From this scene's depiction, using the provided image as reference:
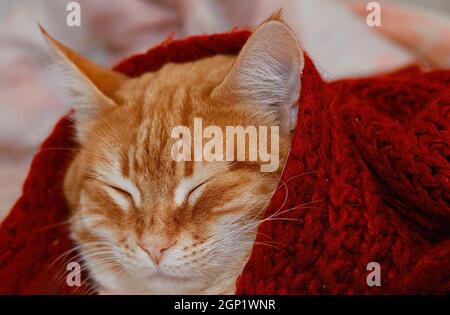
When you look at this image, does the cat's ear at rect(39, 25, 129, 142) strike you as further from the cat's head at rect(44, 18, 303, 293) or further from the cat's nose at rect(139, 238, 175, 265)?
the cat's nose at rect(139, 238, 175, 265)

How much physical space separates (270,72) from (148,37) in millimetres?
878

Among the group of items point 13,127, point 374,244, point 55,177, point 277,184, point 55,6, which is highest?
point 55,6

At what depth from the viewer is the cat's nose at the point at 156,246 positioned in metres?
0.86

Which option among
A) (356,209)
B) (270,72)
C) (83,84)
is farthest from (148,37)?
(356,209)

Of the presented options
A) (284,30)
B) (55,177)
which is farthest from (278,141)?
(55,177)

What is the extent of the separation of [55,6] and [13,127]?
36cm

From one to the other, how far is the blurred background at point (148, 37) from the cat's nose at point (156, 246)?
28.7 inches

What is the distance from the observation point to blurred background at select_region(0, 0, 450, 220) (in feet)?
5.01

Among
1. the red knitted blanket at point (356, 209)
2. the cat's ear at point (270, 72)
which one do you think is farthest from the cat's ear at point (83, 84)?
the red knitted blanket at point (356, 209)

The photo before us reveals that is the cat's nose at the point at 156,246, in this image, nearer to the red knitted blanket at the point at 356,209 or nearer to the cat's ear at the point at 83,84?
the red knitted blanket at the point at 356,209

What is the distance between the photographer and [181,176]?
884mm

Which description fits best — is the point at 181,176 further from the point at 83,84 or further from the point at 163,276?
the point at 83,84

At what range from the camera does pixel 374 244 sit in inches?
32.3

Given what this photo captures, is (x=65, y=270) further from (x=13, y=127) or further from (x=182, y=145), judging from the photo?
(x=13, y=127)
